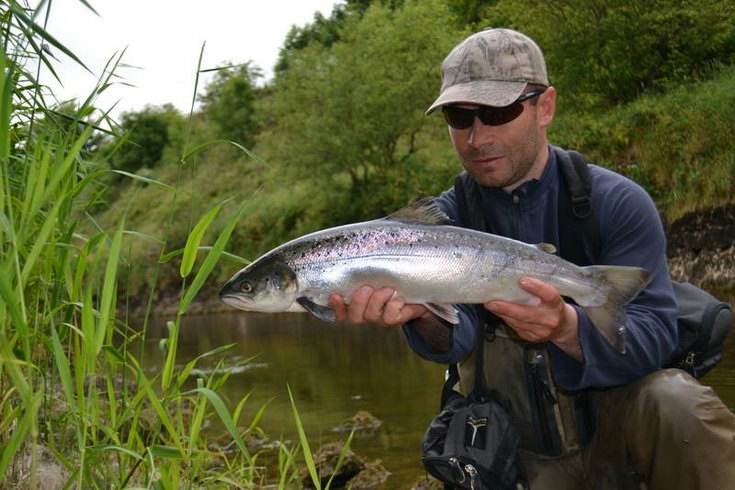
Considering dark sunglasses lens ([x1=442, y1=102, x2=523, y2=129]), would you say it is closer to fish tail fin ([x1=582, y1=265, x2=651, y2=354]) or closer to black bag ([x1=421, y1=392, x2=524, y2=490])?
fish tail fin ([x1=582, y1=265, x2=651, y2=354])

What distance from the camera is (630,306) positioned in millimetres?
3428

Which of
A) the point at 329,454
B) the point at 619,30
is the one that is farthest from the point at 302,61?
the point at 329,454

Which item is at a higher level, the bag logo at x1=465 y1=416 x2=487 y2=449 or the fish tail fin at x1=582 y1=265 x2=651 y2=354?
the fish tail fin at x1=582 y1=265 x2=651 y2=354

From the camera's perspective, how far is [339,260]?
3.28 metres

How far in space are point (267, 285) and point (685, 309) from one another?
6.12 feet

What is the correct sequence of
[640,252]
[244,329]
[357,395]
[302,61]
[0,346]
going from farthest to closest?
[302,61] < [244,329] < [357,395] < [640,252] < [0,346]

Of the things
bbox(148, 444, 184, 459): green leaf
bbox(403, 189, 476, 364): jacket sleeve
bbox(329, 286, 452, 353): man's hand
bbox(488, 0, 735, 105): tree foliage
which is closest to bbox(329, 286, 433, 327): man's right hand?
bbox(329, 286, 452, 353): man's hand

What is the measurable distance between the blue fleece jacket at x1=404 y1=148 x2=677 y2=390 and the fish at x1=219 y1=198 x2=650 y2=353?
0.14 metres

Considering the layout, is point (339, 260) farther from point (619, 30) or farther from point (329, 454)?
point (619, 30)

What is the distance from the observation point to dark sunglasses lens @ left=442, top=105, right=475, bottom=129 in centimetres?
374

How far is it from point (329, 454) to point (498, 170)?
130 inches

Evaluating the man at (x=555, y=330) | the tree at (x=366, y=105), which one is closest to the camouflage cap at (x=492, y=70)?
the man at (x=555, y=330)

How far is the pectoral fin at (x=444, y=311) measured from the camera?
130 inches

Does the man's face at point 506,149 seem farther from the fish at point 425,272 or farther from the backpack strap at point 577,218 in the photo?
the fish at point 425,272
